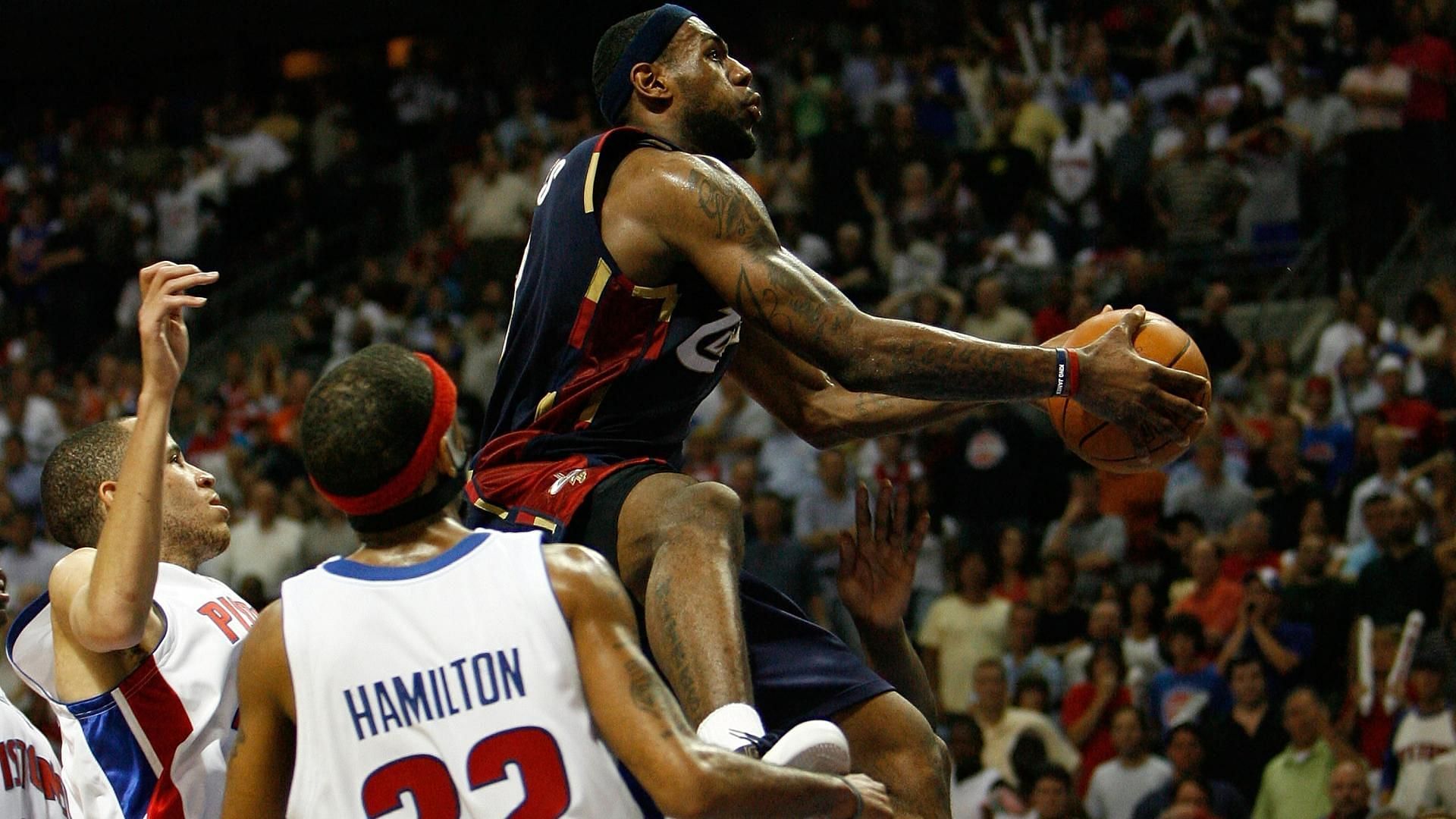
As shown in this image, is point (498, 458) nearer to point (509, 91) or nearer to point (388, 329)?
point (388, 329)

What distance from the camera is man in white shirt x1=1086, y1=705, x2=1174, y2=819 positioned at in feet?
31.7

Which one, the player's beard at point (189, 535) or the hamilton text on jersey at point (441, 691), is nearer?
the hamilton text on jersey at point (441, 691)

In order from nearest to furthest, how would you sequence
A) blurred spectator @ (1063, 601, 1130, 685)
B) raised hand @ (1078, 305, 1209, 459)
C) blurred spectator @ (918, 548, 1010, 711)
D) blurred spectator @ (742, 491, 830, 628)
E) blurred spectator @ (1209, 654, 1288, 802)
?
raised hand @ (1078, 305, 1209, 459) < blurred spectator @ (1209, 654, 1288, 802) < blurred spectator @ (1063, 601, 1130, 685) < blurred spectator @ (742, 491, 830, 628) < blurred spectator @ (918, 548, 1010, 711)

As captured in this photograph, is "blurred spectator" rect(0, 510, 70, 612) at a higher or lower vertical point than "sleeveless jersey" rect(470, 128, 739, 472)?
lower

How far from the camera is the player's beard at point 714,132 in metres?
4.72

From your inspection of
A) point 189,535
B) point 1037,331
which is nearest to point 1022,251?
point 1037,331

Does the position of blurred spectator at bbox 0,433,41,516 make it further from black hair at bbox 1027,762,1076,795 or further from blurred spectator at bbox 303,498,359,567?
black hair at bbox 1027,762,1076,795

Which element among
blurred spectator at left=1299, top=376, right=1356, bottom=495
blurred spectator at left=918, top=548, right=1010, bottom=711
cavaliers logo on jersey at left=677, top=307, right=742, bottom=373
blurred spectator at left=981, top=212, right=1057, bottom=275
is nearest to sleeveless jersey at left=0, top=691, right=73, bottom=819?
cavaliers logo on jersey at left=677, top=307, right=742, bottom=373

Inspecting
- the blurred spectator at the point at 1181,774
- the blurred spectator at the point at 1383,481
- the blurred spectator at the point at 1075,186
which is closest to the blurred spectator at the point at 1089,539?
the blurred spectator at the point at 1383,481

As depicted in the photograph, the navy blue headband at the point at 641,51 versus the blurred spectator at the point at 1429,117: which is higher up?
the navy blue headband at the point at 641,51

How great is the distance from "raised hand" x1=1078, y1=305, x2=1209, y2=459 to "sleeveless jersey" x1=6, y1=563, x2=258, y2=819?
2127 mm

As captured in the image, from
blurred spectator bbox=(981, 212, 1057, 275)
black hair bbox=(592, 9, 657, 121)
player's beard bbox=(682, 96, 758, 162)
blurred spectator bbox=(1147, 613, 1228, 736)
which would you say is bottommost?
blurred spectator bbox=(1147, 613, 1228, 736)

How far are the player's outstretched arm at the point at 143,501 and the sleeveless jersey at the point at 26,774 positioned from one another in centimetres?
26

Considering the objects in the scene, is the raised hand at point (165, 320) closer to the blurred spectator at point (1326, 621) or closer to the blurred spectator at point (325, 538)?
the blurred spectator at point (1326, 621)
